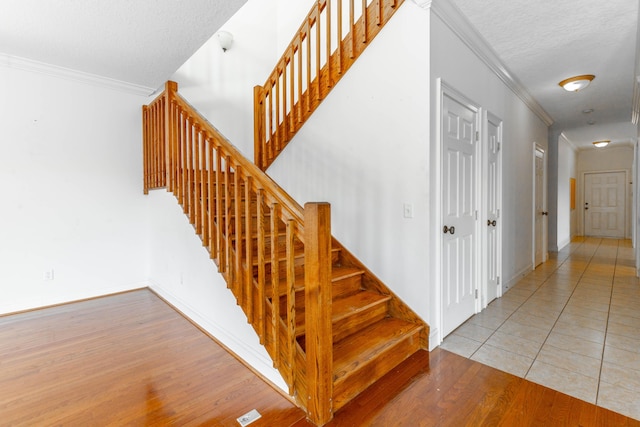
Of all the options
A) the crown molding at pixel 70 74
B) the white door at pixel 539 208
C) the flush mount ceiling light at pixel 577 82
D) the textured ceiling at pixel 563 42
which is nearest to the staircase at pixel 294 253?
the crown molding at pixel 70 74

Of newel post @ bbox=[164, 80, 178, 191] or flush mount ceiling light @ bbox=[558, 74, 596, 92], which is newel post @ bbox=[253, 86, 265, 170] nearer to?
newel post @ bbox=[164, 80, 178, 191]

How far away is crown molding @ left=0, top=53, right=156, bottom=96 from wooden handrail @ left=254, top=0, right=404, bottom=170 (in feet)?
5.23

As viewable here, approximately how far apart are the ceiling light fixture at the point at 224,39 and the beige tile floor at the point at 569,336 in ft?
14.3

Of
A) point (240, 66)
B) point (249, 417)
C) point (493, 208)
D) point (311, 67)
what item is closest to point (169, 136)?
point (311, 67)

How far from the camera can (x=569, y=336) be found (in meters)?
2.65

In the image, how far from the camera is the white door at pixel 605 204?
8641mm

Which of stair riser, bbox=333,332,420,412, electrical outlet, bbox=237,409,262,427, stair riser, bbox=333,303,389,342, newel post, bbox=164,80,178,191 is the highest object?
newel post, bbox=164,80,178,191

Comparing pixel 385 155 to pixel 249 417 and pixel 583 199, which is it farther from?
pixel 583 199

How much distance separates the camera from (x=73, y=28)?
102 inches

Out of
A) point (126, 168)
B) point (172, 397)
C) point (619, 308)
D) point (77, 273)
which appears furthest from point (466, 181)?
point (77, 273)

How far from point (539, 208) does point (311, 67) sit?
441cm

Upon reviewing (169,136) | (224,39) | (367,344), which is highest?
(224,39)

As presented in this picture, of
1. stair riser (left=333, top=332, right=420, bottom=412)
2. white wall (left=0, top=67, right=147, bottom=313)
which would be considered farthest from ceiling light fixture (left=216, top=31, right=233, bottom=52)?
stair riser (left=333, top=332, right=420, bottom=412)

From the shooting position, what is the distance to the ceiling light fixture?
14.0 feet
